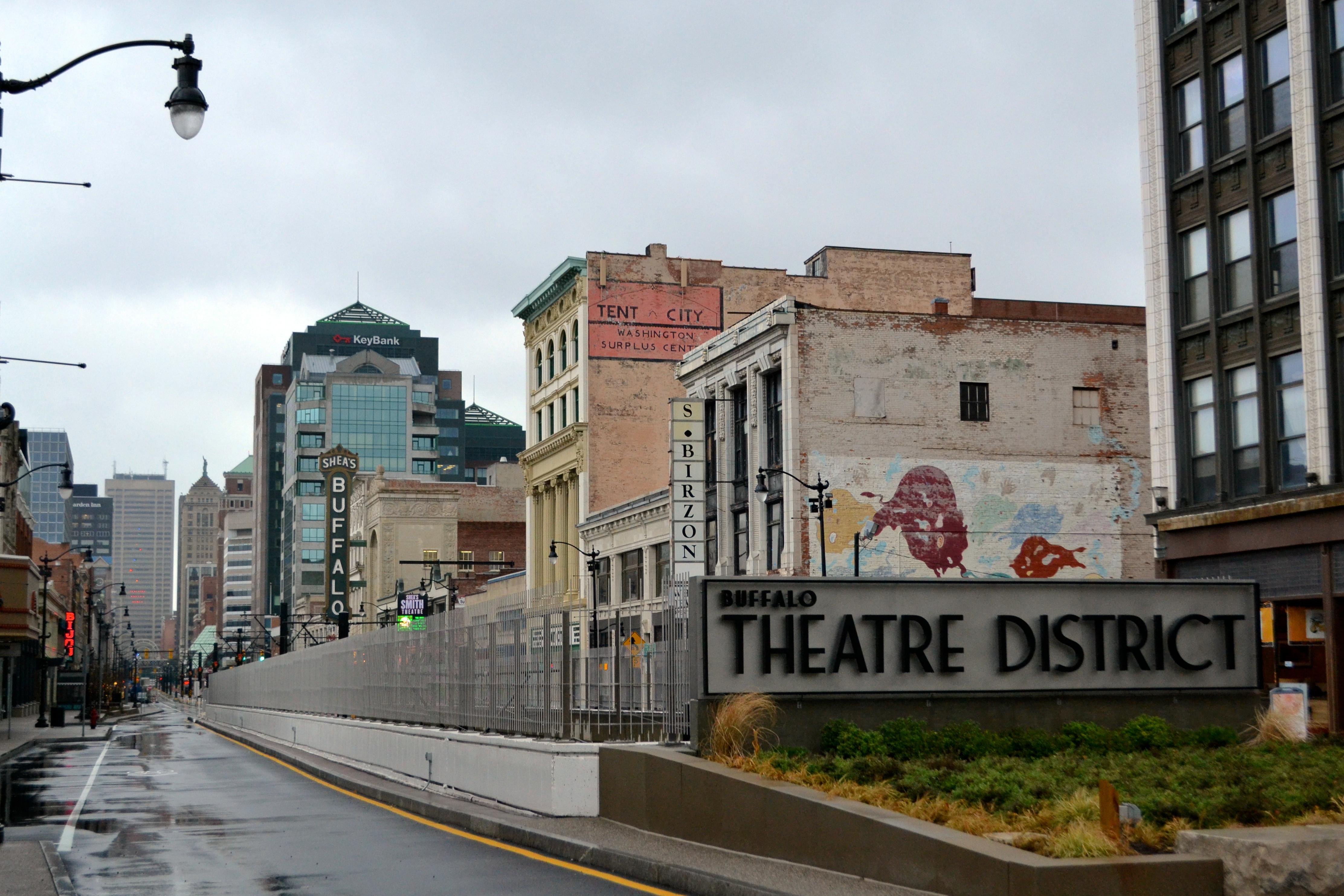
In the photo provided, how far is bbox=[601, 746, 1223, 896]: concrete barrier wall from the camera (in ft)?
34.4

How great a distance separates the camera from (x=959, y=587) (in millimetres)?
19719

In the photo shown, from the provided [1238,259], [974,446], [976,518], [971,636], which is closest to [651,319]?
[974,446]

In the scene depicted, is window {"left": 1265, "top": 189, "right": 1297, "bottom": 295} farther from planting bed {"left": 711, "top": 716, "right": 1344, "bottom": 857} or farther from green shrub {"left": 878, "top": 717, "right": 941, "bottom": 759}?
green shrub {"left": 878, "top": 717, "right": 941, "bottom": 759}

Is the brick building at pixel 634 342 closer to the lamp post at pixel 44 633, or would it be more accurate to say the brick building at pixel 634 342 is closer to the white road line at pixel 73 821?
the lamp post at pixel 44 633

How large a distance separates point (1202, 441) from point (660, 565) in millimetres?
34791

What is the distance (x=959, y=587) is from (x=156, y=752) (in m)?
29.7

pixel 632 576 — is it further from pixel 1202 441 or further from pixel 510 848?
pixel 510 848

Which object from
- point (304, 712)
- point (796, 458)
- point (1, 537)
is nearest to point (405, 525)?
point (1, 537)

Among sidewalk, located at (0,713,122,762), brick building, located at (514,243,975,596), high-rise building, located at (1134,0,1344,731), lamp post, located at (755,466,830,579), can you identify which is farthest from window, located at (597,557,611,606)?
high-rise building, located at (1134,0,1344,731)

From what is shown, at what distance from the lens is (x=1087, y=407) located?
60.0 m

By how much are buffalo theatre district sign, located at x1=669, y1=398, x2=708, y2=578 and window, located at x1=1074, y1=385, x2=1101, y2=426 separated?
14.5 m

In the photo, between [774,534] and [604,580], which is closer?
[774,534]

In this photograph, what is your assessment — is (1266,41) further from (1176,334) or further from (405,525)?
(405,525)

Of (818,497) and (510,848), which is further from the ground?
(818,497)
